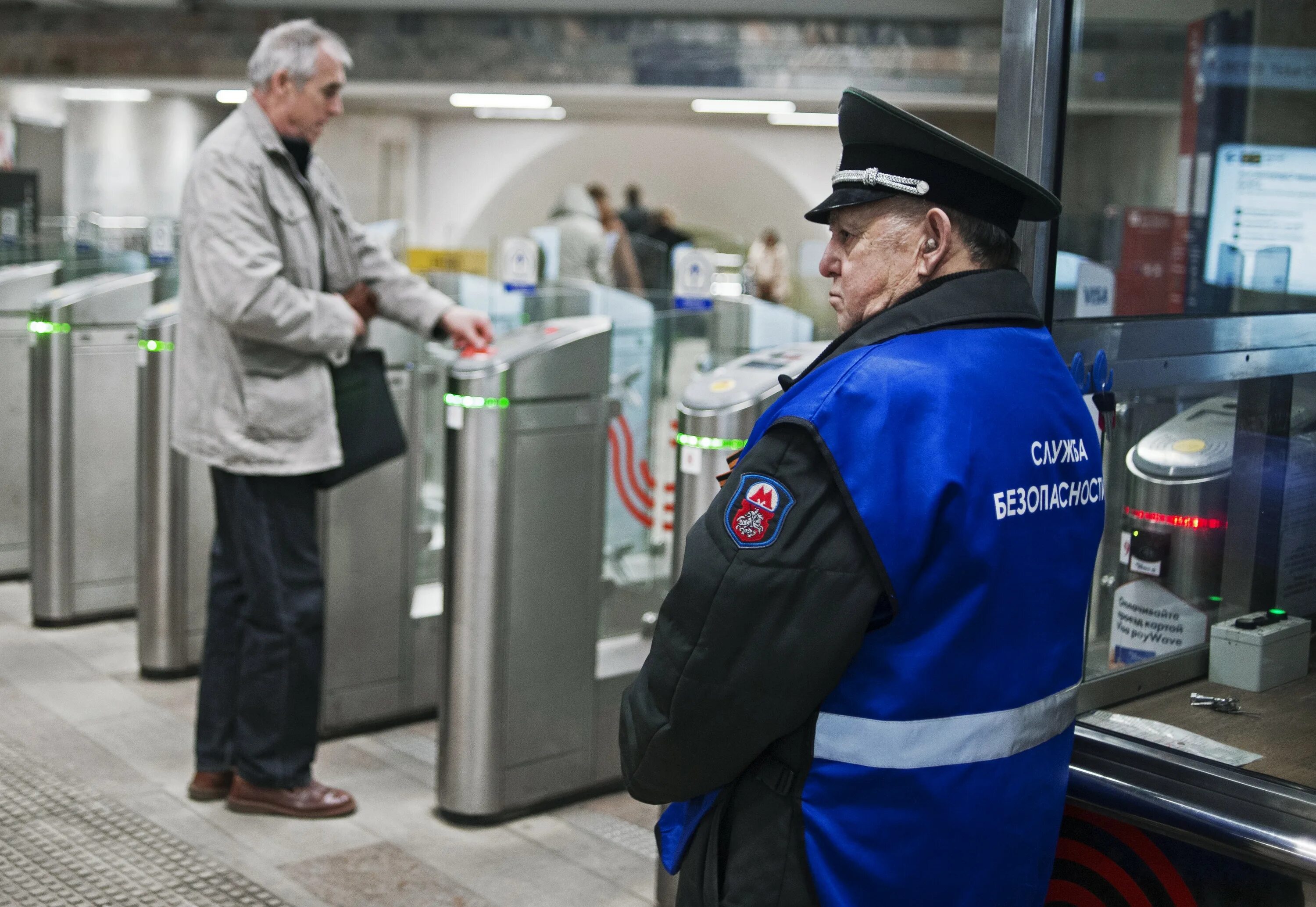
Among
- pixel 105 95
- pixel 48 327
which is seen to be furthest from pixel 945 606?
pixel 105 95

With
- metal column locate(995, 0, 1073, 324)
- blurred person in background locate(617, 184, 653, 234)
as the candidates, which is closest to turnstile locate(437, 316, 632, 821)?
metal column locate(995, 0, 1073, 324)

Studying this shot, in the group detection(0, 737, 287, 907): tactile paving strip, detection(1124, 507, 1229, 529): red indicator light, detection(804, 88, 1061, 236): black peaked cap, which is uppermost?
detection(804, 88, 1061, 236): black peaked cap

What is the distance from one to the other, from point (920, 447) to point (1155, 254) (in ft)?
13.3

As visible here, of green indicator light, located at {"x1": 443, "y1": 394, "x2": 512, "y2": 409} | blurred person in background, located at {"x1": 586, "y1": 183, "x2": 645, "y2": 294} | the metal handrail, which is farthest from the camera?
blurred person in background, located at {"x1": 586, "y1": 183, "x2": 645, "y2": 294}

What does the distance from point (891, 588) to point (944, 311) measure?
273 millimetres

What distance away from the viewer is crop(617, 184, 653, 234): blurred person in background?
1410 centimetres

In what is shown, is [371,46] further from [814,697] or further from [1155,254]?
[814,697]

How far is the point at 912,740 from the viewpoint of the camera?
1296 millimetres

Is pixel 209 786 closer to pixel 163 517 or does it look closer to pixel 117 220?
pixel 163 517

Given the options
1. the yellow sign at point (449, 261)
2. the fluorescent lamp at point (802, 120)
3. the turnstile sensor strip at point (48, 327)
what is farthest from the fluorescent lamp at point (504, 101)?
the turnstile sensor strip at point (48, 327)

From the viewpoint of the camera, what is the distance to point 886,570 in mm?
1237

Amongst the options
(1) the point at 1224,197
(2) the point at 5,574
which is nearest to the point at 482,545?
(1) the point at 1224,197

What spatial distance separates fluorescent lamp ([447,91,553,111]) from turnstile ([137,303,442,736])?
990cm

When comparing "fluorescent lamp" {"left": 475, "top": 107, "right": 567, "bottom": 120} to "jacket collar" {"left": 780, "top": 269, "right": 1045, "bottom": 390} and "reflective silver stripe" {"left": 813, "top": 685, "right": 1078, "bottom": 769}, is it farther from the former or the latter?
"reflective silver stripe" {"left": 813, "top": 685, "right": 1078, "bottom": 769}
